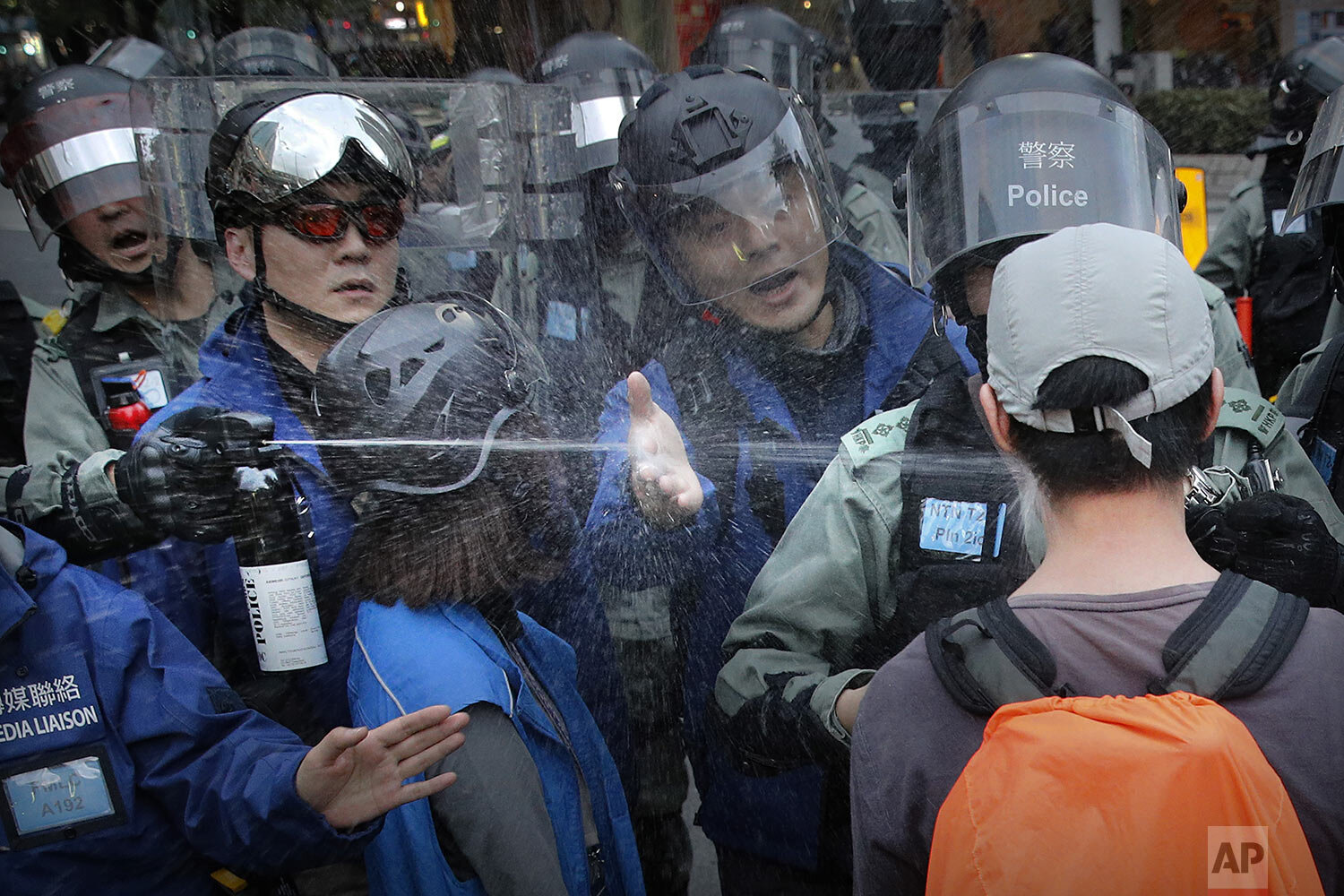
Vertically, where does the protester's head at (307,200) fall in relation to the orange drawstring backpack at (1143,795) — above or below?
above

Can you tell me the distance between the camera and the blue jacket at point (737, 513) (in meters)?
2.20

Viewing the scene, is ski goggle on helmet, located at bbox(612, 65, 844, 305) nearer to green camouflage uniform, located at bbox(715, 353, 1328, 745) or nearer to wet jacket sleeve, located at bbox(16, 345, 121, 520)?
green camouflage uniform, located at bbox(715, 353, 1328, 745)

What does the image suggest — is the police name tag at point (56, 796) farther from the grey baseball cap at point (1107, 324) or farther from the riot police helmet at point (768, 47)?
the riot police helmet at point (768, 47)

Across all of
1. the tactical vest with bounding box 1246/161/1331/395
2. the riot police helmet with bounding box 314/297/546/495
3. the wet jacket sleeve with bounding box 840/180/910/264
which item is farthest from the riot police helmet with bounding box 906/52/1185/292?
the tactical vest with bounding box 1246/161/1331/395

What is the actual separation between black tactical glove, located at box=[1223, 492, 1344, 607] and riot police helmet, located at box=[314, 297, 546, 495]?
1253 millimetres

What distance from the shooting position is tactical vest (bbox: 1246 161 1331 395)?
4293mm

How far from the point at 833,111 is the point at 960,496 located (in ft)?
10.1

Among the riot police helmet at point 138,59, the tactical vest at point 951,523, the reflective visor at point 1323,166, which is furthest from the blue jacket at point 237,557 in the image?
the riot police helmet at point 138,59

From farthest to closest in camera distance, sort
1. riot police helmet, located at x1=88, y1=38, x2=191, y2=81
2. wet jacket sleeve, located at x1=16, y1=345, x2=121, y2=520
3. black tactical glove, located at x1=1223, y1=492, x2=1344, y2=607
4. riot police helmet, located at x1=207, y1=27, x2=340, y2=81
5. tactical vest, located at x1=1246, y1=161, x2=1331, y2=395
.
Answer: tactical vest, located at x1=1246, y1=161, x2=1331, y2=395
riot police helmet, located at x1=88, y1=38, x2=191, y2=81
riot police helmet, located at x1=207, y1=27, x2=340, y2=81
wet jacket sleeve, located at x1=16, y1=345, x2=121, y2=520
black tactical glove, located at x1=1223, y1=492, x2=1344, y2=607

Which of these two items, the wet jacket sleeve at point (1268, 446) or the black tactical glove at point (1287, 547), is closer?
the black tactical glove at point (1287, 547)

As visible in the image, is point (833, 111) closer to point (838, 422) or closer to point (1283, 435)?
point (838, 422)

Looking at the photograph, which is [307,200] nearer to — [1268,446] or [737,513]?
[737,513]

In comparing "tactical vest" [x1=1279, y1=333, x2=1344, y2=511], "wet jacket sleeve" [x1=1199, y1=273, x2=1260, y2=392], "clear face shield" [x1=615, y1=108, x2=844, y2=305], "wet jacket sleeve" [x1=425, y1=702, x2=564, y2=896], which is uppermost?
"clear face shield" [x1=615, y1=108, x2=844, y2=305]

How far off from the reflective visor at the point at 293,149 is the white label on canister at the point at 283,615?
0.88 m
